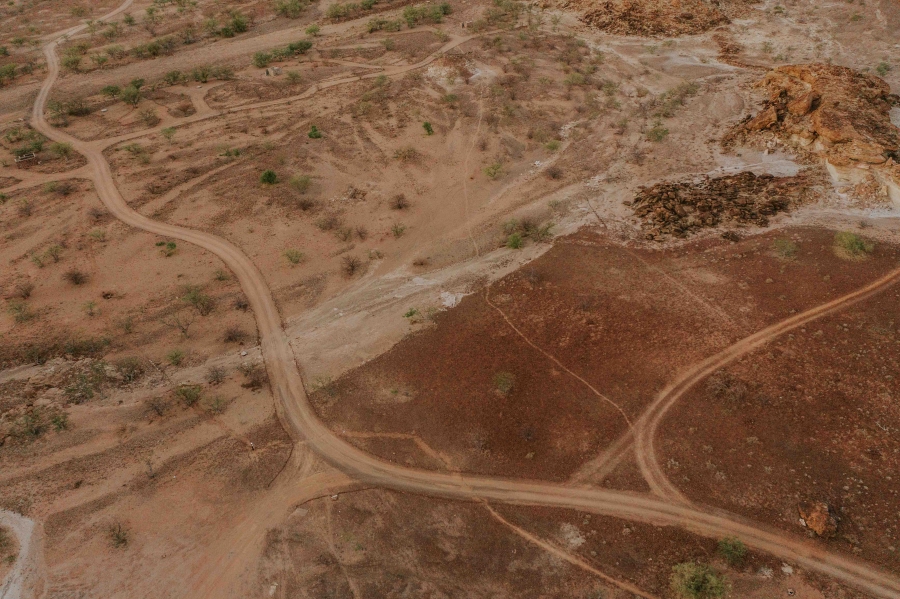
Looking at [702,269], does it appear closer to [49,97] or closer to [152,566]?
[152,566]

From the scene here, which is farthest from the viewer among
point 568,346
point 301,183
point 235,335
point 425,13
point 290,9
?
point 290,9

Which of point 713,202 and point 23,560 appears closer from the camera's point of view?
point 23,560

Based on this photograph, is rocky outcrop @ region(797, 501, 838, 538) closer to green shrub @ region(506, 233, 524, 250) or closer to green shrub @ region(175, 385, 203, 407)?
green shrub @ region(506, 233, 524, 250)

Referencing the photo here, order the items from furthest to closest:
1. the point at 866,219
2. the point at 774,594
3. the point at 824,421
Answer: the point at 866,219
the point at 824,421
the point at 774,594

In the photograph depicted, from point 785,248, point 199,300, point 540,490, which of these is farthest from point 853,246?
point 199,300

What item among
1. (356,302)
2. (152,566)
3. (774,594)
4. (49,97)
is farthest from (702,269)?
(49,97)

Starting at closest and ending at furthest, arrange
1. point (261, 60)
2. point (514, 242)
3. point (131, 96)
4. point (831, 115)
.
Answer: point (514, 242) → point (831, 115) → point (131, 96) → point (261, 60)

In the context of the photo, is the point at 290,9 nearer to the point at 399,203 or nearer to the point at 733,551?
the point at 399,203
